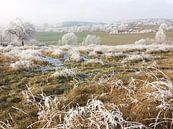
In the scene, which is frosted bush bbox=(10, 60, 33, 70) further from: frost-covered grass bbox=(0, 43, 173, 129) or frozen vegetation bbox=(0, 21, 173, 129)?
frost-covered grass bbox=(0, 43, 173, 129)

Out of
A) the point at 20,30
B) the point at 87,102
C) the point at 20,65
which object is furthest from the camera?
the point at 20,30

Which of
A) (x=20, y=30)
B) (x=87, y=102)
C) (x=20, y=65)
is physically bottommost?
(x=20, y=30)

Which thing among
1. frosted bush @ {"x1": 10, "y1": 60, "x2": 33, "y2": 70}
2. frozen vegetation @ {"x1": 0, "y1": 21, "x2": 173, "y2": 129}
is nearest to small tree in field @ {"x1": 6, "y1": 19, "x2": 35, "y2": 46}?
frosted bush @ {"x1": 10, "y1": 60, "x2": 33, "y2": 70}

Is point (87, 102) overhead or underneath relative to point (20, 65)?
overhead

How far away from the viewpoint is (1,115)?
9.38m

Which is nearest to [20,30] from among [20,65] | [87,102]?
[20,65]

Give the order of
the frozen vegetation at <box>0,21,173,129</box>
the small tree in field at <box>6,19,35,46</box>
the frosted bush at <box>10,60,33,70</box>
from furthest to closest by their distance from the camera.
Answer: the small tree in field at <box>6,19,35,46</box>
the frosted bush at <box>10,60,33,70</box>
the frozen vegetation at <box>0,21,173,129</box>

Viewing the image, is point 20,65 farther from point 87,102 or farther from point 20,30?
point 20,30

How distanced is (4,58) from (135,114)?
17.5 metres

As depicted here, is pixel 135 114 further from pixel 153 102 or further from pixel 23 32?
pixel 23 32

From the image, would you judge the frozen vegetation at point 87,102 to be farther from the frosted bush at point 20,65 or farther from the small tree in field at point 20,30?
the small tree in field at point 20,30

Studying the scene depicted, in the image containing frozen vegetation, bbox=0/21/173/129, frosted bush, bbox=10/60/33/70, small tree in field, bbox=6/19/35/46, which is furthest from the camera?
small tree in field, bbox=6/19/35/46

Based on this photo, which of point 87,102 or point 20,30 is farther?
point 20,30

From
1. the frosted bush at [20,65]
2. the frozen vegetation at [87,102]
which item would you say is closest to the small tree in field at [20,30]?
the frosted bush at [20,65]
